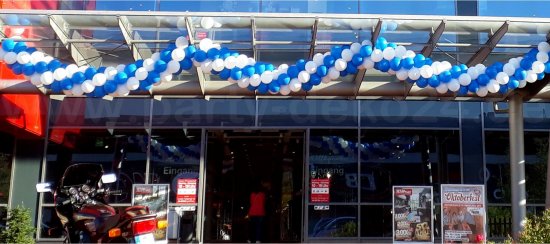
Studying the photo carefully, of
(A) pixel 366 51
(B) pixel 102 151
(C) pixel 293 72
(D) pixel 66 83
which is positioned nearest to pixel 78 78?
(D) pixel 66 83

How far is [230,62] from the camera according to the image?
9.24 m

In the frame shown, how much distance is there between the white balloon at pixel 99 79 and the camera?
945cm

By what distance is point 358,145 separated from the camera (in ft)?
41.6

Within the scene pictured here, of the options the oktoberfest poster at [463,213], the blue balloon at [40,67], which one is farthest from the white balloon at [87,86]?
the oktoberfest poster at [463,213]

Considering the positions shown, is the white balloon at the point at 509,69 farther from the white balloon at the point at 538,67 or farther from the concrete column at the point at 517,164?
the concrete column at the point at 517,164

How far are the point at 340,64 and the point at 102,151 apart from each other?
606 cm

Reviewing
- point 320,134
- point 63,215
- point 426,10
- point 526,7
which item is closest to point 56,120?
point 63,215

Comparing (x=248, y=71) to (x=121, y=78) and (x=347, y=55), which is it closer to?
(x=347, y=55)

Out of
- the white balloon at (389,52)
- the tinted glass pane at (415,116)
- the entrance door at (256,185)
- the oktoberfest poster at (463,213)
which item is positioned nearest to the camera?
the white balloon at (389,52)

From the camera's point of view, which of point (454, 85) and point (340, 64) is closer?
point (340, 64)

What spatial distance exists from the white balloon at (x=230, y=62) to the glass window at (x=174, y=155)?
12.1 ft

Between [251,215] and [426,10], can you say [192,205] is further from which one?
[426,10]

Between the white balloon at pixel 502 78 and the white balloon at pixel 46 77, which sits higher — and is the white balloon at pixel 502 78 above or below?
above

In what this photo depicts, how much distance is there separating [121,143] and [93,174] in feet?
9.39
